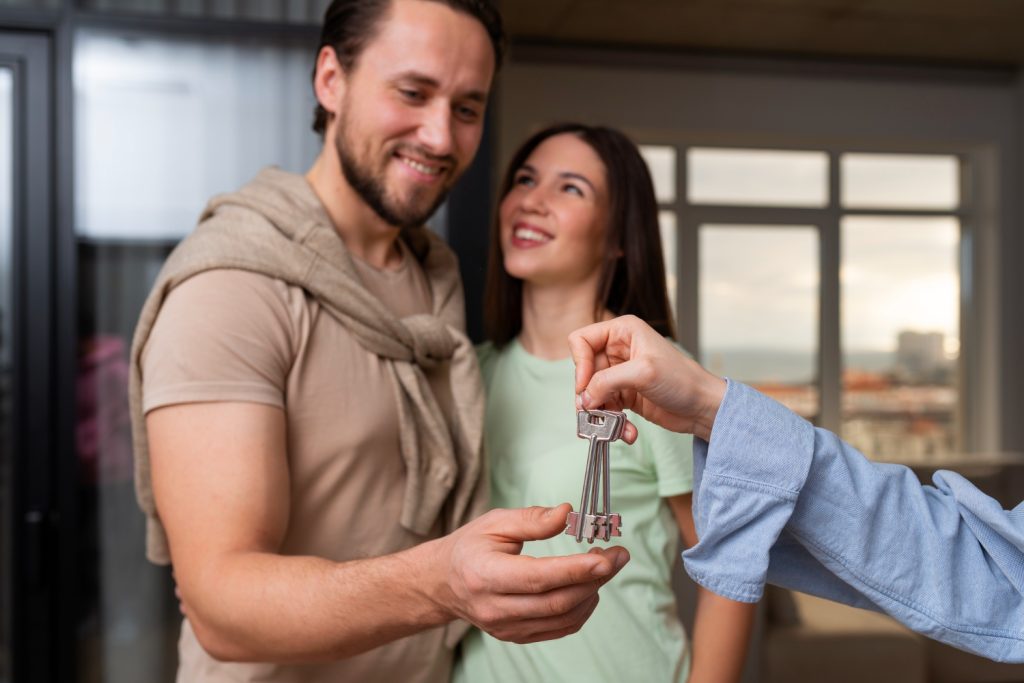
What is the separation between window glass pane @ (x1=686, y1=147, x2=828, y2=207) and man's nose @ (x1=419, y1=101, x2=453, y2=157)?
398 centimetres

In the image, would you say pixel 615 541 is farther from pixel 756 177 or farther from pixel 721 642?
pixel 756 177

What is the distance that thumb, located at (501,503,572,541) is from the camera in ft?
2.22

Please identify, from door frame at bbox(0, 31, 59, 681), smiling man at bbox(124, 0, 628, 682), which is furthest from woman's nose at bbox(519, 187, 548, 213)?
door frame at bbox(0, 31, 59, 681)

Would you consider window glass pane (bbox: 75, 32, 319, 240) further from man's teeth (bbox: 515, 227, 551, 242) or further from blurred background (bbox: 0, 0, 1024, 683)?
man's teeth (bbox: 515, 227, 551, 242)

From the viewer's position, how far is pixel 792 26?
425 centimetres

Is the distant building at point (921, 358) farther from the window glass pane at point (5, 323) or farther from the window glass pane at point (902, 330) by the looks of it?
the window glass pane at point (5, 323)

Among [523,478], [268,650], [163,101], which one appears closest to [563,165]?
[523,478]

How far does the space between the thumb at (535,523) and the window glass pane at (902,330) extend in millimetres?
4861

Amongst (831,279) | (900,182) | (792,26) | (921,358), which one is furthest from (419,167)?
(921,358)

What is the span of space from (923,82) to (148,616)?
14.5 feet

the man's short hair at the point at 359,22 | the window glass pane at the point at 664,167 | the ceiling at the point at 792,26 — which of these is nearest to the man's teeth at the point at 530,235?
the man's short hair at the point at 359,22

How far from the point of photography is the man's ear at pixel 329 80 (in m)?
1.25

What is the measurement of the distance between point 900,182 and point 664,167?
4.50 ft

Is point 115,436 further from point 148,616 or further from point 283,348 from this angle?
point 283,348
